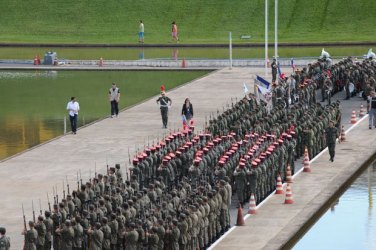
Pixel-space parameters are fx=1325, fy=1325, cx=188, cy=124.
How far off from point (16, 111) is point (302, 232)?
78.3ft

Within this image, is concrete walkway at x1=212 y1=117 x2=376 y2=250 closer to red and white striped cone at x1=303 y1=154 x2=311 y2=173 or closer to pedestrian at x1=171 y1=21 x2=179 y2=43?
red and white striped cone at x1=303 y1=154 x2=311 y2=173

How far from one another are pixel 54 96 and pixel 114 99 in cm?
929

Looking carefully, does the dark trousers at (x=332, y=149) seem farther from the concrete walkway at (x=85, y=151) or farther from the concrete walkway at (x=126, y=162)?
the concrete walkway at (x=85, y=151)

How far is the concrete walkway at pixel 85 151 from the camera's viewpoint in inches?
1368

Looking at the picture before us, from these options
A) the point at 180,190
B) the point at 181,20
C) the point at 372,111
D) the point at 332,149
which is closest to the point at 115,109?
the point at 372,111

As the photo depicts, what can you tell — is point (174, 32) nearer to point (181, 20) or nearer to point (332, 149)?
point (181, 20)

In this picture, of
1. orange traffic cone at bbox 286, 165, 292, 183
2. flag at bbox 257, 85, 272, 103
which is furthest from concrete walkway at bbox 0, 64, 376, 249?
flag at bbox 257, 85, 272, 103

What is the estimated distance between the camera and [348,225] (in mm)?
33531

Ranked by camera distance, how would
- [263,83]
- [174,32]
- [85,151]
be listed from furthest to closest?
[174,32] → [263,83] → [85,151]

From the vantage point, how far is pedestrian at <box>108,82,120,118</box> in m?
48.5

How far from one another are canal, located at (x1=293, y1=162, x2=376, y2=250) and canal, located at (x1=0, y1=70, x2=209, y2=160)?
39.3 feet

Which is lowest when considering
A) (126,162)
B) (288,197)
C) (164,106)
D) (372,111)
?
(288,197)

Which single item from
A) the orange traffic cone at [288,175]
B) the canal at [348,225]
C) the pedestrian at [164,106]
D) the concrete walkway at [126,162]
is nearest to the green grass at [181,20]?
the concrete walkway at [126,162]

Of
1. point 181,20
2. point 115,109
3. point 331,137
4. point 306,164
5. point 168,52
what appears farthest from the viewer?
point 181,20
